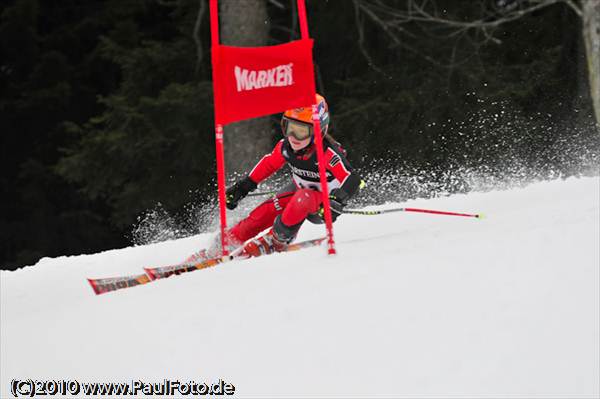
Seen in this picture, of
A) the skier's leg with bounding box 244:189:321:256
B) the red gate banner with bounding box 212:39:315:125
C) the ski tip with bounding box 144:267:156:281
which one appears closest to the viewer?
the red gate banner with bounding box 212:39:315:125

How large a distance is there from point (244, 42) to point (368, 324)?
6.93 m

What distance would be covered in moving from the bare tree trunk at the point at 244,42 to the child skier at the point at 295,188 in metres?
3.88

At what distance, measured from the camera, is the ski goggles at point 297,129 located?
5.59 m

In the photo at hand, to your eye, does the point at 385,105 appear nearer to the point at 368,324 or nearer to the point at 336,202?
the point at 336,202

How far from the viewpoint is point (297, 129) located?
5.62 meters

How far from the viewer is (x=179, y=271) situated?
5113mm

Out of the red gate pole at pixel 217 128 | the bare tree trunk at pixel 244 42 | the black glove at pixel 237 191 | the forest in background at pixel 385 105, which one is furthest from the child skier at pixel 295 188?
the bare tree trunk at pixel 244 42

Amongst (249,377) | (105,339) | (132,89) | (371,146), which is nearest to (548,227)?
(249,377)

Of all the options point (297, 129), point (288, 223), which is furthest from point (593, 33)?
point (288, 223)

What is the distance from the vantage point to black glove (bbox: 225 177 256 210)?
19.6ft

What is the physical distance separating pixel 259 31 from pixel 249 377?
7.25 meters

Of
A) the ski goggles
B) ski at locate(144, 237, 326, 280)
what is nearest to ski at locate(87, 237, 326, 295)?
ski at locate(144, 237, 326, 280)

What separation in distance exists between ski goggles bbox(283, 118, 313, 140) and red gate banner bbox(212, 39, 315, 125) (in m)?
0.73

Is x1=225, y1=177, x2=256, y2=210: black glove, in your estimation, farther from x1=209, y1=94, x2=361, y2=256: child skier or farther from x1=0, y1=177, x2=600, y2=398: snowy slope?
x1=0, y1=177, x2=600, y2=398: snowy slope
